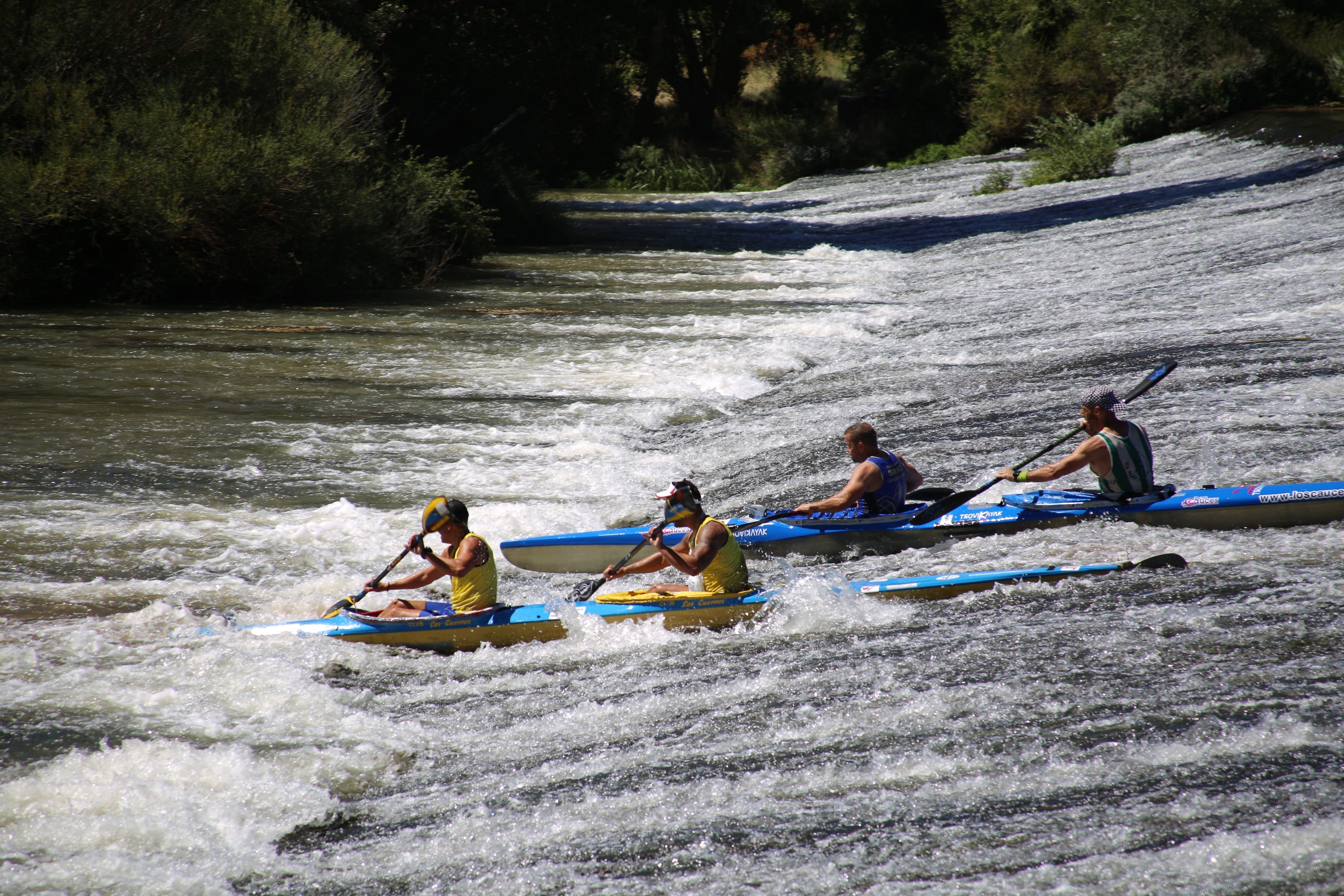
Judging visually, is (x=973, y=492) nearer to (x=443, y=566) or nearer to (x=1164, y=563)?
(x=1164, y=563)

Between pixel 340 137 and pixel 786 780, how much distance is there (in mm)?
15141

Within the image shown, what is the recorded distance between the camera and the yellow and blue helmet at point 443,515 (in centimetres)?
638

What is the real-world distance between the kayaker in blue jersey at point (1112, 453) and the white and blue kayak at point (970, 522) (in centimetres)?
11

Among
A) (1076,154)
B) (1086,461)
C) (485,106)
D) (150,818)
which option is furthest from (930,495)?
(1076,154)

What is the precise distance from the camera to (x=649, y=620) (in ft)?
20.8

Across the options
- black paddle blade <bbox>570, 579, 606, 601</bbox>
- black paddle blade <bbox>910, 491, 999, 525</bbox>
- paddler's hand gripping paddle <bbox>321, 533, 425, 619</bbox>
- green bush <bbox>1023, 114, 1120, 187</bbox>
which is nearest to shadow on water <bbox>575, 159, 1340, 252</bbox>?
green bush <bbox>1023, 114, 1120, 187</bbox>

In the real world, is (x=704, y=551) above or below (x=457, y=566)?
below

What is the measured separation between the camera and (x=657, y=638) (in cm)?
624

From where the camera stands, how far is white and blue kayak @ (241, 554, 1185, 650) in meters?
6.33

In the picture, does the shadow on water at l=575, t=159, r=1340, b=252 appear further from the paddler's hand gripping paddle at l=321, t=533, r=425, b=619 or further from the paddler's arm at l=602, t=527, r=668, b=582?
the paddler's hand gripping paddle at l=321, t=533, r=425, b=619

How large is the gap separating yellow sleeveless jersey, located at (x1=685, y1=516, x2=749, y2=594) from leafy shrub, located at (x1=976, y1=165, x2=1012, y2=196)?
2282 cm

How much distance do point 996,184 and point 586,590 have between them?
23.6 metres

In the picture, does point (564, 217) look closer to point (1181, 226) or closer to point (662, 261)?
point (662, 261)

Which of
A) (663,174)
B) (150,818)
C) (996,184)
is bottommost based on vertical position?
(150,818)
